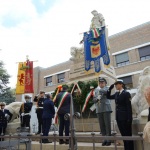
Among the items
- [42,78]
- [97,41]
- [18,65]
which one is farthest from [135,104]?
[42,78]

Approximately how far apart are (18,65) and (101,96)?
6.23m

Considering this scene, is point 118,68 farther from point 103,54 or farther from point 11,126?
point 11,126

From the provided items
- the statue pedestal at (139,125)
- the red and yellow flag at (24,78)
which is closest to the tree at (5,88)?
the red and yellow flag at (24,78)

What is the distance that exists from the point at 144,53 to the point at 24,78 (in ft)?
48.5

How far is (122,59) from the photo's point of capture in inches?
Result: 862

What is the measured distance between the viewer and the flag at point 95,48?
329 inches

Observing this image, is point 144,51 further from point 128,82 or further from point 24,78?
point 24,78

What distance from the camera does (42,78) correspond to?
30688 millimetres

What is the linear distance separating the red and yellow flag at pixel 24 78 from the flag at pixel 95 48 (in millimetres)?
2803

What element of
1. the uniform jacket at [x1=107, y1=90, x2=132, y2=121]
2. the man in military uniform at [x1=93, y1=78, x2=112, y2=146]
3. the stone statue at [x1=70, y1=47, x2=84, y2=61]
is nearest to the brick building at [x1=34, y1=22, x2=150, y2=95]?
the stone statue at [x1=70, y1=47, x2=84, y2=61]

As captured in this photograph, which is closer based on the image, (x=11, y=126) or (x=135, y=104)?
(x=135, y=104)

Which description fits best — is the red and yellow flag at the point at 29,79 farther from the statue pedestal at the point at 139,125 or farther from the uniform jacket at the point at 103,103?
the statue pedestal at the point at 139,125

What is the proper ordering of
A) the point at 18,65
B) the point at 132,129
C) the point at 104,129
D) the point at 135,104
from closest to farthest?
1. the point at 132,129
2. the point at 135,104
3. the point at 104,129
4. the point at 18,65

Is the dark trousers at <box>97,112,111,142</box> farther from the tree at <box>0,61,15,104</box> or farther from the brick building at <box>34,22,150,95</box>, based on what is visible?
the tree at <box>0,61,15,104</box>
